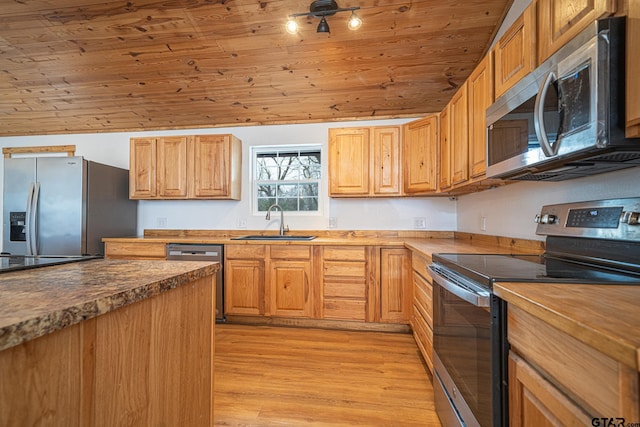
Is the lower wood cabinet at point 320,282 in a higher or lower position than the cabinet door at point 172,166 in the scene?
lower

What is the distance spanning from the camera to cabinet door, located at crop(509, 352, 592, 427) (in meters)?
0.61

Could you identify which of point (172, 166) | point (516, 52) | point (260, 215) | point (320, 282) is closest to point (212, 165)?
point (172, 166)

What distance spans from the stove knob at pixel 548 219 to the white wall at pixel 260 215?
5.85ft

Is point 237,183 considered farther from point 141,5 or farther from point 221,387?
point 221,387

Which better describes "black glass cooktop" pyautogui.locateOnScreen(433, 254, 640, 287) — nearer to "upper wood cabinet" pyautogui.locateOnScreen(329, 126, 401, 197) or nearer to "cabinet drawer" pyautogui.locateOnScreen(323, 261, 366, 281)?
"cabinet drawer" pyautogui.locateOnScreen(323, 261, 366, 281)

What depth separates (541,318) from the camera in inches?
26.9

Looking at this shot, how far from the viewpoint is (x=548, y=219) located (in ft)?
4.79

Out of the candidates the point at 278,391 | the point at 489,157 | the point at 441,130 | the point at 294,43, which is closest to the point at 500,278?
the point at 489,157

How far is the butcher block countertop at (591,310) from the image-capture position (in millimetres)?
487

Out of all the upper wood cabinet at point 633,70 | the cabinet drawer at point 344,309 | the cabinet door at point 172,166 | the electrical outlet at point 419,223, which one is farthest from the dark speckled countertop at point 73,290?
the electrical outlet at point 419,223

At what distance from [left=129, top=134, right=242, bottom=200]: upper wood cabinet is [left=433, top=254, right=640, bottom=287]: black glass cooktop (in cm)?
276

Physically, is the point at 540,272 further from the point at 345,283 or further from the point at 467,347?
the point at 345,283

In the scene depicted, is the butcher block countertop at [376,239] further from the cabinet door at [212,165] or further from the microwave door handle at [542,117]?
the microwave door handle at [542,117]

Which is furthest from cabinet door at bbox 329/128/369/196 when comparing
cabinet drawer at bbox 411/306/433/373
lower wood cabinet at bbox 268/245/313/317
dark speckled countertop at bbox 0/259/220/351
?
dark speckled countertop at bbox 0/259/220/351
